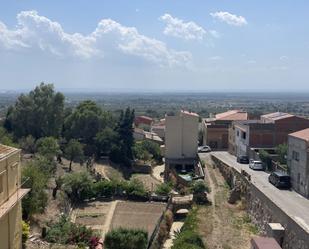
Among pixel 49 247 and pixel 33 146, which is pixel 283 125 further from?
pixel 49 247

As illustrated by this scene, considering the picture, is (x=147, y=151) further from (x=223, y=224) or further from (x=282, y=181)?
(x=223, y=224)

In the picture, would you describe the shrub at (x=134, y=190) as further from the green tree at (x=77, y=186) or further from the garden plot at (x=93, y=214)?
the green tree at (x=77, y=186)

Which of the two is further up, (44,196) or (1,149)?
(1,149)

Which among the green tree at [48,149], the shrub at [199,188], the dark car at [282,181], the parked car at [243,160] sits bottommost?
the shrub at [199,188]

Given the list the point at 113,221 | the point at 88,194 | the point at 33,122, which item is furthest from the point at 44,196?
the point at 33,122

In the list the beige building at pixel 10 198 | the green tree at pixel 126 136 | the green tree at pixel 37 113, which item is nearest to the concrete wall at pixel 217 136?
the green tree at pixel 126 136
